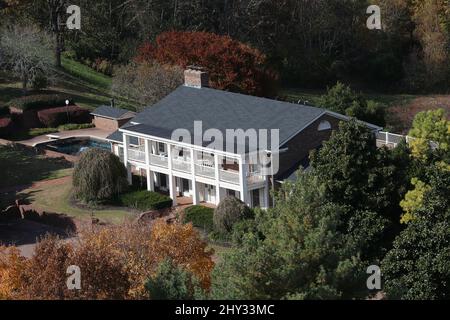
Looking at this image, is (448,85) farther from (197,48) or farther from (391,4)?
Result: (197,48)

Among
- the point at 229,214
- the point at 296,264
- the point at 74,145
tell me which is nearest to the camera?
the point at 296,264

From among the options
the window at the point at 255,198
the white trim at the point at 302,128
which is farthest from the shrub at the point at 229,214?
the white trim at the point at 302,128

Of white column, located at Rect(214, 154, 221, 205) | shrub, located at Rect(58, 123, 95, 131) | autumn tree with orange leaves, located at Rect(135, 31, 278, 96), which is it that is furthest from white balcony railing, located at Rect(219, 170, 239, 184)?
shrub, located at Rect(58, 123, 95, 131)

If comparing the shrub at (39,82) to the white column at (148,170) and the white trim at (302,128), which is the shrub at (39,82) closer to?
the white column at (148,170)

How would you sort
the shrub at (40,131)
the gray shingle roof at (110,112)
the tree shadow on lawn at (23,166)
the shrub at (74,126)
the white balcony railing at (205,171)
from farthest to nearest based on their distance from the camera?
the shrub at (74,126) → the shrub at (40,131) → the gray shingle roof at (110,112) → the tree shadow on lawn at (23,166) → the white balcony railing at (205,171)

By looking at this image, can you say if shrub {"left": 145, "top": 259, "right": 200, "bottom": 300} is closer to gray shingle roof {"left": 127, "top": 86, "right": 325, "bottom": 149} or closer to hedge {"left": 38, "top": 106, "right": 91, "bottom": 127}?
gray shingle roof {"left": 127, "top": 86, "right": 325, "bottom": 149}

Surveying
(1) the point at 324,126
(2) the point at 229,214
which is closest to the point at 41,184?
(2) the point at 229,214

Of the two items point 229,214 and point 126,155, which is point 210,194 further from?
point 126,155

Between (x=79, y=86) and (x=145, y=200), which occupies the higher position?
(x=79, y=86)
